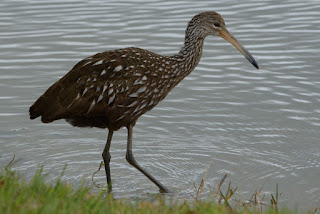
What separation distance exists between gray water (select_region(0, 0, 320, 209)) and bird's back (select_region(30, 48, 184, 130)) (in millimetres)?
662

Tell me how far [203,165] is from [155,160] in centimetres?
54

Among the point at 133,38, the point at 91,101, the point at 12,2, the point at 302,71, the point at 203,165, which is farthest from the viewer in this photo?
the point at 12,2

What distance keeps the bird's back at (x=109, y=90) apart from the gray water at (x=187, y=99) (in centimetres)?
66

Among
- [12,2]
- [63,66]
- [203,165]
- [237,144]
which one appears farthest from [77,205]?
[12,2]

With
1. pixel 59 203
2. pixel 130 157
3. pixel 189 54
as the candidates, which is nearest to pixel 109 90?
pixel 189 54

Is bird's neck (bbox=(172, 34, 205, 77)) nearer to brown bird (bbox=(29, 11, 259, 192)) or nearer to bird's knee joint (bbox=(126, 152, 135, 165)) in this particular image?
brown bird (bbox=(29, 11, 259, 192))

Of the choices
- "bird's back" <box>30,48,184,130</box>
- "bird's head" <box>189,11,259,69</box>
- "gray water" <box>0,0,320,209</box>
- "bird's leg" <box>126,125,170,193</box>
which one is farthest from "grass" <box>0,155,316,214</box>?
"bird's head" <box>189,11,259,69</box>

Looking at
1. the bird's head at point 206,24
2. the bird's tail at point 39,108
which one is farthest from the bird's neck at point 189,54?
the bird's tail at point 39,108

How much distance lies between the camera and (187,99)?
31.7 ft

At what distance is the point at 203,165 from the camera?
785 centimetres

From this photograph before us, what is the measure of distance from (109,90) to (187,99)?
312 cm

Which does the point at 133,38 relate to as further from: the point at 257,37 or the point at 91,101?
the point at 91,101

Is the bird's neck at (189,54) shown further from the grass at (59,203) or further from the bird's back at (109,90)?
the grass at (59,203)

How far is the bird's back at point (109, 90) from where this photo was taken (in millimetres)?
6668
